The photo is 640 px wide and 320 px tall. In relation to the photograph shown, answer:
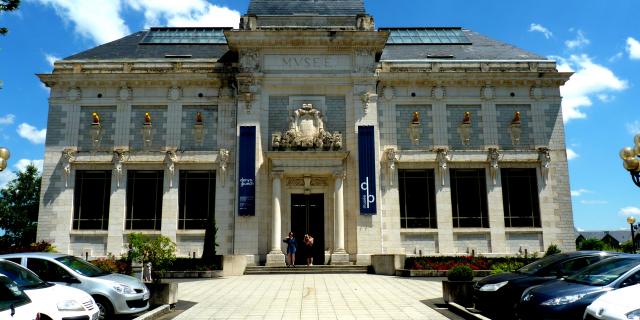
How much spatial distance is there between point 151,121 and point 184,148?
2468 mm

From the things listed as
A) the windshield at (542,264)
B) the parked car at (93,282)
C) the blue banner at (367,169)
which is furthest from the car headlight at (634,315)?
the blue banner at (367,169)

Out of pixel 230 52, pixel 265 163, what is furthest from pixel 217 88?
pixel 265 163

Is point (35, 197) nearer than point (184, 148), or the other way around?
point (184, 148)

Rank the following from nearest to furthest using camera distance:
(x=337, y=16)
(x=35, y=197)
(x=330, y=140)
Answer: (x=330, y=140)
(x=337, y=16)
(x=35, y=197)

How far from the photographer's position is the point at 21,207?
4753 cm

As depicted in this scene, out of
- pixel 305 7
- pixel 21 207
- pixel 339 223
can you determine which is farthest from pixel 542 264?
pixel 21 207

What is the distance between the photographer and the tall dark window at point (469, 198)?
2728 cm

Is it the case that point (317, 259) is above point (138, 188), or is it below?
below

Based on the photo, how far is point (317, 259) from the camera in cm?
2694

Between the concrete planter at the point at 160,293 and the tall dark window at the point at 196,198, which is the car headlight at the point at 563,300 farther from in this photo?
the tall dark window at the point at 196,198

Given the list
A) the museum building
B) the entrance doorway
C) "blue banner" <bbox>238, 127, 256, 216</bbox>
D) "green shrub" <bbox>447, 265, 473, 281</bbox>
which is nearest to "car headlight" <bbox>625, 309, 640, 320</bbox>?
"green shrub" <bbox>447, 265, 473, 281</bbox>

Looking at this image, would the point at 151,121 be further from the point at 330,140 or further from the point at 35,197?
the point at 35,197

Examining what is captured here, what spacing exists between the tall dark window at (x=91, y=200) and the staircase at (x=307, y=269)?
29.3 ft

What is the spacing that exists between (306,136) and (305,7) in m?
8.70
